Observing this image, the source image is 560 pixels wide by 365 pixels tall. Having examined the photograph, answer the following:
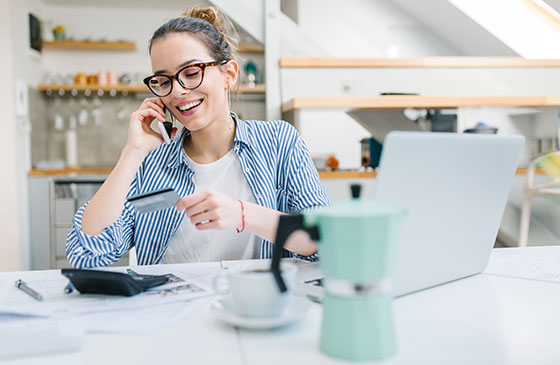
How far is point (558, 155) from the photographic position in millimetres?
816

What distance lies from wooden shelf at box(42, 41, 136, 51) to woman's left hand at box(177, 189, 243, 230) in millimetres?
3714

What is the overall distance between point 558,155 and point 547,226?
2621 millimetres

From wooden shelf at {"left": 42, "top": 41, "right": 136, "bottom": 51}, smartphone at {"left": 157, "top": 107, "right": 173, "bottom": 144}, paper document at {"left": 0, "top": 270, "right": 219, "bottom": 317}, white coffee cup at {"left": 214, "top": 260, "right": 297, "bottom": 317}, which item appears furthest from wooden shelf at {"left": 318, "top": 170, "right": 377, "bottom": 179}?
wooden shelf at {"left": 42, "top": 41, "right": 136, "bottom": 51}

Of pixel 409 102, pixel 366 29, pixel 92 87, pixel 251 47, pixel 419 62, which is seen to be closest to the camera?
pixel 409 102

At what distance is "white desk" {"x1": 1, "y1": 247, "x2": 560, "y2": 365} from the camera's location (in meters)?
0.60

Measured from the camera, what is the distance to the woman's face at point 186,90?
50.1 inches

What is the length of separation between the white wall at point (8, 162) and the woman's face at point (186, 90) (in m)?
2.62

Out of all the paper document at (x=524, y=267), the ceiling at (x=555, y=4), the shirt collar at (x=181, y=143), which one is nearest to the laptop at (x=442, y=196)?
the paper document at (x=524, y=267)

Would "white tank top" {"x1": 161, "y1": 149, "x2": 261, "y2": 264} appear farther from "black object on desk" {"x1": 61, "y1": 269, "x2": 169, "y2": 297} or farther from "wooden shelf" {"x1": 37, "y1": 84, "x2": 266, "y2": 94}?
"wooden shelf" {"x1": 37, "y1": 84, "x2": 266, "y2": 94}

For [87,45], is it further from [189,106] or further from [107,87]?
[189,106]

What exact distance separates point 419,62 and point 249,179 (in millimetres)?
2241

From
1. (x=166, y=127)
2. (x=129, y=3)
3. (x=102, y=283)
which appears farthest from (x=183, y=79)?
(x=129, y=3)

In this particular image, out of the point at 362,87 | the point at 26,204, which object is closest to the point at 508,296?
the point at 362,87

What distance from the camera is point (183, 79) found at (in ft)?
4.21
